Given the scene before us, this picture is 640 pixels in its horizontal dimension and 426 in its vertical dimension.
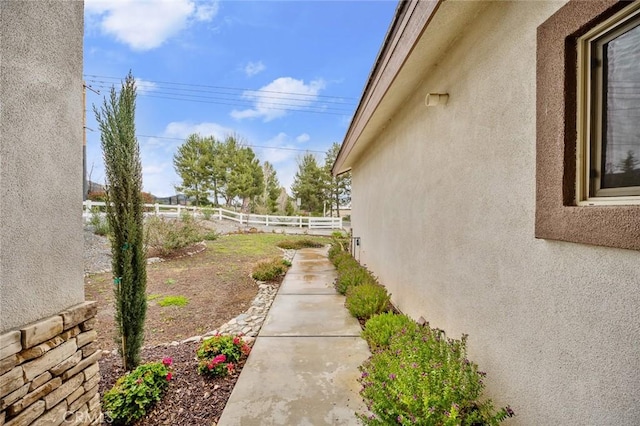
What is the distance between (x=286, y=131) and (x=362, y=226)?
24.5m

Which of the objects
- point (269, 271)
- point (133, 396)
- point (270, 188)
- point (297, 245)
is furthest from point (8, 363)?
point (270, 188)

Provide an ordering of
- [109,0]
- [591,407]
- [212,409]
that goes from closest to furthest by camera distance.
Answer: [591,407] < [212,409] < [109,0]

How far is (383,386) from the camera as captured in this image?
74.5 inches

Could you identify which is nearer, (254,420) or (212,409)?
(254,420)

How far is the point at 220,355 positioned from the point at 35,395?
4.90ft

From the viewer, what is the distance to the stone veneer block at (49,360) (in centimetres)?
174

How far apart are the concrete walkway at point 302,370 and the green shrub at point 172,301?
1914mm

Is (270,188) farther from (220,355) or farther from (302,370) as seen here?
(302,370)

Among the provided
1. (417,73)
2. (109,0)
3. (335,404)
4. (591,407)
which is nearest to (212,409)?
(335,404)

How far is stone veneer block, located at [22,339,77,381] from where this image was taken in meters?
1.74

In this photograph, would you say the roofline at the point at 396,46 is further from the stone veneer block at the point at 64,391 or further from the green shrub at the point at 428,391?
the stone veneer block at the point at 64,391

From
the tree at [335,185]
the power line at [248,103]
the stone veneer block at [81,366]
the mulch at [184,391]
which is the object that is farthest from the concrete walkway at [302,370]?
the tree at [335,185]

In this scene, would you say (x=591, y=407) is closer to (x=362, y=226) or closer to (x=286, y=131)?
(x=362, y=226)

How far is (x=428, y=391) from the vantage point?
1699 mm
